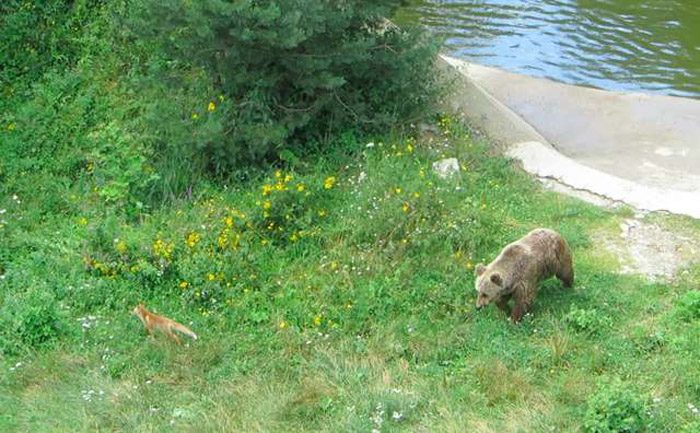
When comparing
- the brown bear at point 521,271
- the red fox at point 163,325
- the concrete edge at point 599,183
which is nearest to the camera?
the red fox at point 163,325

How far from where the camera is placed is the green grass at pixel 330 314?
6914 millimetres

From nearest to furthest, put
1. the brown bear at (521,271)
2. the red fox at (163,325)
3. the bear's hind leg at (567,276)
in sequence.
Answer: the red fox at (163,325) → the brown bear at (521,271) → the bear's hind leg at (567,276)

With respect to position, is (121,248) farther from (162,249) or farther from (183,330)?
(183,330)

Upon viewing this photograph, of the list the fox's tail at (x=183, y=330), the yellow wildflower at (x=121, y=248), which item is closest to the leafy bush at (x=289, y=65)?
the yellow wildflower at (x=121, y=248)

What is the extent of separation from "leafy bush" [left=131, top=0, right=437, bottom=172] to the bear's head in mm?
3377

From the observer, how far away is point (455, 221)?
9438mm

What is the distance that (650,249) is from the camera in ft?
31.1

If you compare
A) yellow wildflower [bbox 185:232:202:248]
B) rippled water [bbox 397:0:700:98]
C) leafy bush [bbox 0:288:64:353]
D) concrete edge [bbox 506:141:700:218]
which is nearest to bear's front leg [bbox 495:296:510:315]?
concrete edge [bbox 506:141:700:218]

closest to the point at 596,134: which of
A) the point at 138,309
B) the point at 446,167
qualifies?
the point at 446,167

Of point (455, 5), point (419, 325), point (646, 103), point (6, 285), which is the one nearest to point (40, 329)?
point (6, 285)

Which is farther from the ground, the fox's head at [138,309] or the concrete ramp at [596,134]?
the fox's head at [138,309]

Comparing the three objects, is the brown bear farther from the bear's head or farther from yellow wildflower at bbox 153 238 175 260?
yellow wildflower at bbox 153 238 175 260

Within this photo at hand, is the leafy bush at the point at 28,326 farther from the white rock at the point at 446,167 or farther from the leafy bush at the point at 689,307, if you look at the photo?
the leafy bush at the point at 689,307

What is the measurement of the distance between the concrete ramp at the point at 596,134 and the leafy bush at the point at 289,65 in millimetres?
1525
